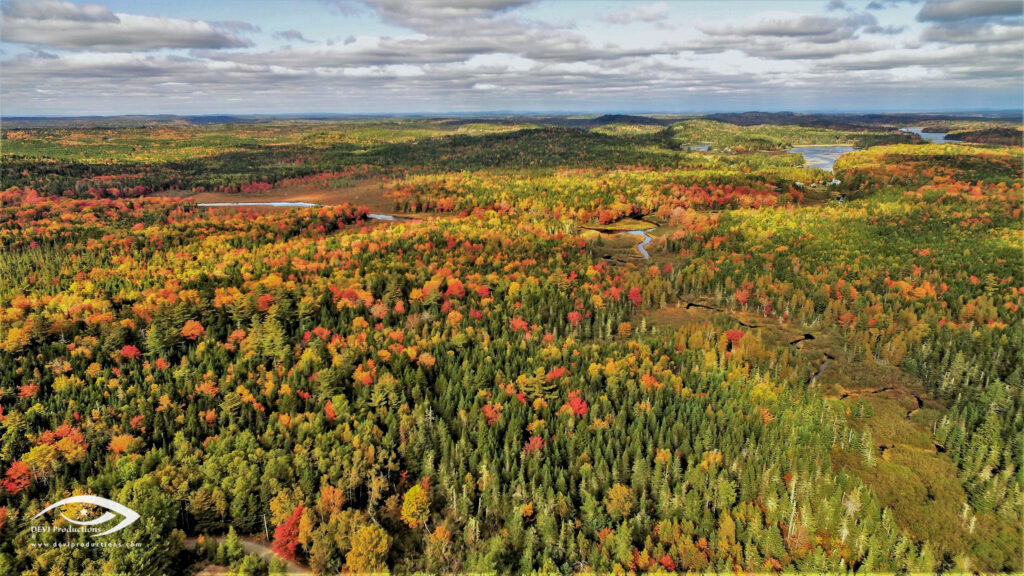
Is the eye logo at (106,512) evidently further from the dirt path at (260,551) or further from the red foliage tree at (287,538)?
the red foliage tree at (287,538)

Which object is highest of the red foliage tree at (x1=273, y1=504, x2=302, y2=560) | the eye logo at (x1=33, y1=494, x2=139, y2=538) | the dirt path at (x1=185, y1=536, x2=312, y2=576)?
the eye logo at (x1=33, y1=494, x2=139, y2=538)

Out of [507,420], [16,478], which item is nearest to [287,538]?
[507,420]

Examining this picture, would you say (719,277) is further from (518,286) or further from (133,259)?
(133,259)

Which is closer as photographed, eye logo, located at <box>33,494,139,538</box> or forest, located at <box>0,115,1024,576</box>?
eye logo, located at <box>33,494,139,538</box>

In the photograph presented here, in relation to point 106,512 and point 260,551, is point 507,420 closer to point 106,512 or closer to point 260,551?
point 260,551

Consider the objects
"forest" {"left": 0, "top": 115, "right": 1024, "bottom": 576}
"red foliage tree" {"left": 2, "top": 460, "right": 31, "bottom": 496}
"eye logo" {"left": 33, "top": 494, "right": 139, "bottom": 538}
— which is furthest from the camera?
"red foliage tree" {"left": 2, "top": 460, "right": 31, "bottom": 496}

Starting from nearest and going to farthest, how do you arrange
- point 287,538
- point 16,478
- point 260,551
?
point 287,538
point 260,551
point 16,478

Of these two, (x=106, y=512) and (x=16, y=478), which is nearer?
(x=106, y=512)

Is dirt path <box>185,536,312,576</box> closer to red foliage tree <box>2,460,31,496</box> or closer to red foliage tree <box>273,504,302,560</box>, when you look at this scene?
red foliage tree <box>273,504,302,560</box>

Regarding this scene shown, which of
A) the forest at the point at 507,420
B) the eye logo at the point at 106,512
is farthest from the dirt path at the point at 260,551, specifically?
the eye logo at the point at 106,512

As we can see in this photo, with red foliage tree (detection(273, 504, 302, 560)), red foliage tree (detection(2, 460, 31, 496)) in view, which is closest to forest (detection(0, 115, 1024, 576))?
red foliage tree (detection(2, 460, 31, 496))
